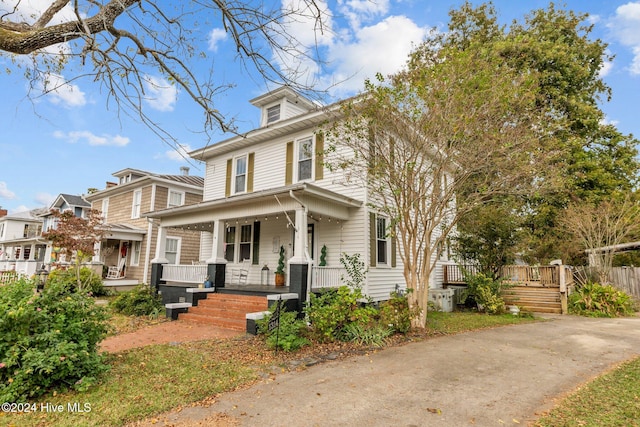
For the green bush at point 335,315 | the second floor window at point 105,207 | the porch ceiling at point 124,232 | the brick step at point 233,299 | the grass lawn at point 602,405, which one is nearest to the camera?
the grass lawn at point 602,405

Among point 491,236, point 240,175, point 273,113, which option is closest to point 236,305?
point 240,175

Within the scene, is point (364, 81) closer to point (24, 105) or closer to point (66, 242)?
point (24, 105)

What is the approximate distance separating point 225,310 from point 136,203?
519 inches

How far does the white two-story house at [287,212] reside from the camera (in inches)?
374

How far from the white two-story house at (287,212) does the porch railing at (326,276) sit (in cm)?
3

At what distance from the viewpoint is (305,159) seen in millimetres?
11977

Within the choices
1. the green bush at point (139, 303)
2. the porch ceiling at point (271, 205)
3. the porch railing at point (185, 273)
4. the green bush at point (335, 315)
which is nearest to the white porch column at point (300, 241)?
the porch ceiling at point (271, 205)

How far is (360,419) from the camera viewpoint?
3.67m

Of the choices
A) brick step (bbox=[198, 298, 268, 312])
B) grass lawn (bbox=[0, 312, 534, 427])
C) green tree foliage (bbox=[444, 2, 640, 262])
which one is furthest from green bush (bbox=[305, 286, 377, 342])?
green tree foliage (bbox=[444, 2, 640, 262])

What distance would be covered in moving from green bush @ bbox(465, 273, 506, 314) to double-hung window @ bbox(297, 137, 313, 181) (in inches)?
276

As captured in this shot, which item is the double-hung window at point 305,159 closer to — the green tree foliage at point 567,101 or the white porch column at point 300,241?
the white porch column at point 300,241

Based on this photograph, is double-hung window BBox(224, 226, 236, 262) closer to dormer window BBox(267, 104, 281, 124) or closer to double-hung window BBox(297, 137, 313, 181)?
double-hung window BBox(297, 137, 313, 181)

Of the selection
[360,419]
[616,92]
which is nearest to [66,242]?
[360,419]

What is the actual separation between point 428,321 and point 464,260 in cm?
487
